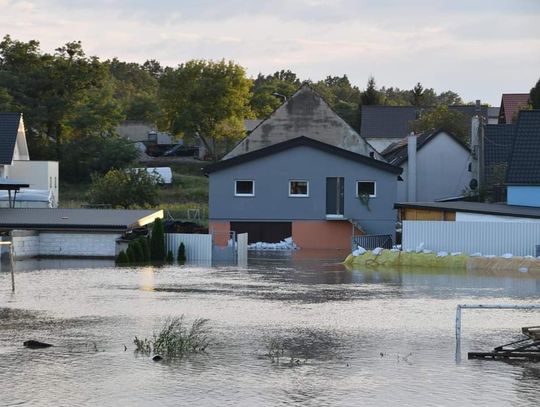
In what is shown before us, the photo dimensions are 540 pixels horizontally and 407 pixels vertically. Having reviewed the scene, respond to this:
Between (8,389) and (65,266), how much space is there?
29.1m

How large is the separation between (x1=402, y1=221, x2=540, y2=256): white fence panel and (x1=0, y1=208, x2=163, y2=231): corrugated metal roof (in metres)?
13.0

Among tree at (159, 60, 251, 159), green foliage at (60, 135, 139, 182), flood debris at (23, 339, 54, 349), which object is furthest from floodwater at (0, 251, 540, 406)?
tree at (159, 60, 251, 159)

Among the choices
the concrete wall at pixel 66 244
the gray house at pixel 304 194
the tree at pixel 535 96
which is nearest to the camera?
the concrete wall at pixel 66 244

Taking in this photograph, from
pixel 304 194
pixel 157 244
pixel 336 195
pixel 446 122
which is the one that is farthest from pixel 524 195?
pixel 446 122

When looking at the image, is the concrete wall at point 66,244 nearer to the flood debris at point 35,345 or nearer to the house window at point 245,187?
the house window at point 245,187

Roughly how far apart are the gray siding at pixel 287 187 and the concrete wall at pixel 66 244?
9.31m

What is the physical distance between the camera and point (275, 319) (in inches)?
1280

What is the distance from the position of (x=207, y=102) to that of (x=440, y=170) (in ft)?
104

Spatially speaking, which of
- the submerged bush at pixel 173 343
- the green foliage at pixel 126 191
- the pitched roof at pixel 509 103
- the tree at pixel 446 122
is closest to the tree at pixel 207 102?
the tree at pixel 446 122

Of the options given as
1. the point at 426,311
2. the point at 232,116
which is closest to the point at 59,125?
the point at 232,116

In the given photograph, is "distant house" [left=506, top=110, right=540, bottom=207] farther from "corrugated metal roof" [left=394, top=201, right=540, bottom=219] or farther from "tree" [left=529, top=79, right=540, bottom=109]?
"tree" [left=529, top=79, right=540, bottom=109]

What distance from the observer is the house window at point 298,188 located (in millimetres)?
64625

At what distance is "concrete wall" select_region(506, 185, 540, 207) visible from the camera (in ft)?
194

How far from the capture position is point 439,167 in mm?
81000
